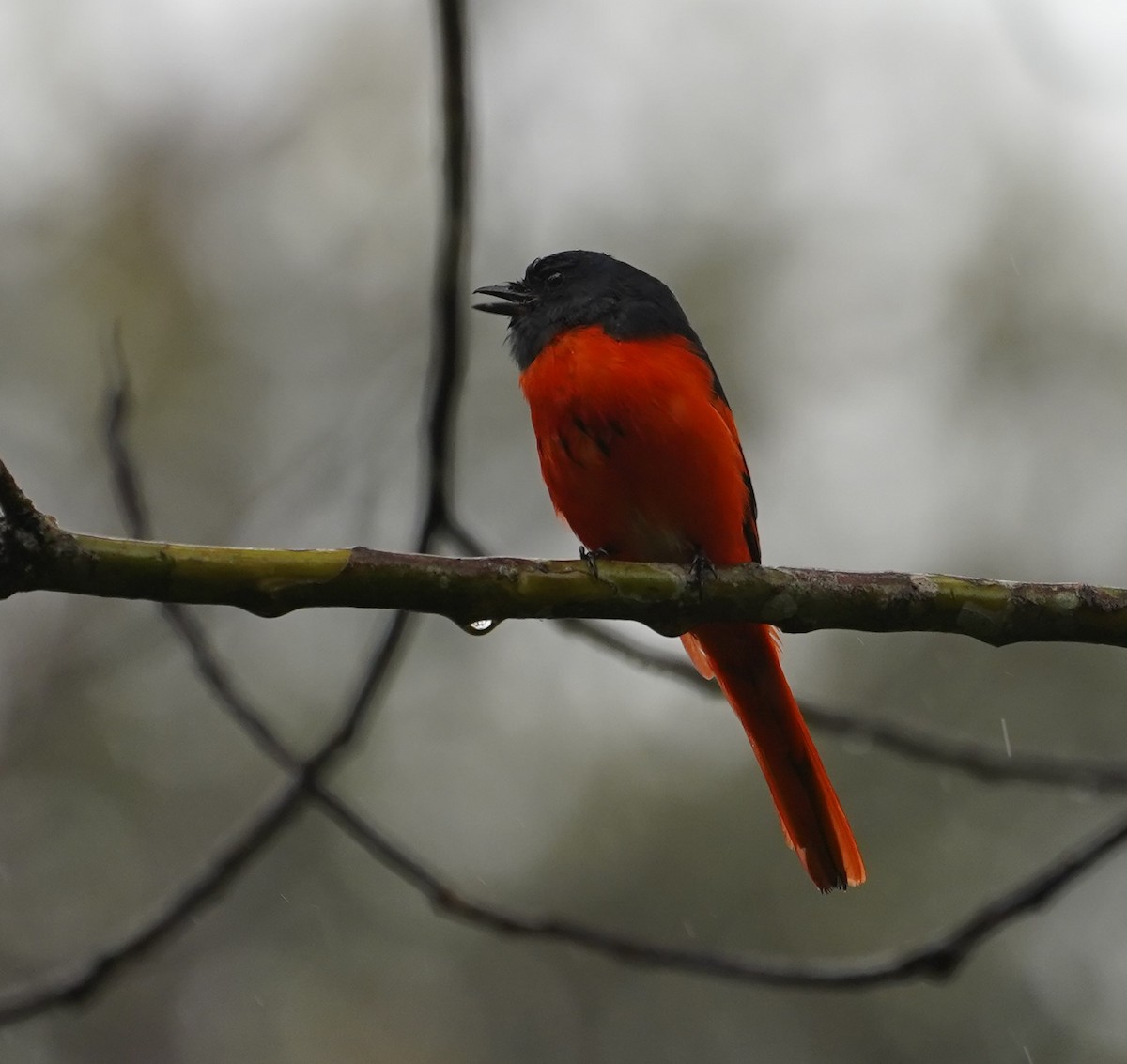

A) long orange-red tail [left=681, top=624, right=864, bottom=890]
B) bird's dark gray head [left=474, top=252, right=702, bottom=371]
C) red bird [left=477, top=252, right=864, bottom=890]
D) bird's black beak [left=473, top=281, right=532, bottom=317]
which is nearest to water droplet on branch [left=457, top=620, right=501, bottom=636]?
red bird [left=477, top=252, right=864, bottom=890]

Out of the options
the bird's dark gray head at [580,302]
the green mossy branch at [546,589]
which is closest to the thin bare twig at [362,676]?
the green mossy branch at [546,589]

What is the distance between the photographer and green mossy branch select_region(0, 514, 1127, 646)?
2359 millimetres

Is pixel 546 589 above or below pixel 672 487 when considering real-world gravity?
above

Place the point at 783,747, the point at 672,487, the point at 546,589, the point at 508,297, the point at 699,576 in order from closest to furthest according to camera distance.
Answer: the point at 546,589 → the point at 699,576 → the point at 672,487 → the point at 783,747 → the point at 508,297

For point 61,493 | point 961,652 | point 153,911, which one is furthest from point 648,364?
point 961,652

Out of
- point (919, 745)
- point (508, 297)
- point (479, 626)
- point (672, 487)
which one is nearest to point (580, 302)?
point (508, 297)

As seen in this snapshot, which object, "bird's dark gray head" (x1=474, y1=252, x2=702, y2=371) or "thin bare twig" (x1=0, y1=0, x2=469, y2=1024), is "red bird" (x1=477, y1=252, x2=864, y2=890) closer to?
"bird's dark gray head" (x1=474, y1=252, x2=702, y2=371)

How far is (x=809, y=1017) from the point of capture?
9.38 m

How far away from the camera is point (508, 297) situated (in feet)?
18.0

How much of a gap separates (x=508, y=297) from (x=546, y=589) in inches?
117

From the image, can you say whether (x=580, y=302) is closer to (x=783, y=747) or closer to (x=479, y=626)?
(x=783, y=747)

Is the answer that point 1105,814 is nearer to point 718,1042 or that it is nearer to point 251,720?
point 718,1042

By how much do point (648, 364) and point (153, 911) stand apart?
2326 millimetres

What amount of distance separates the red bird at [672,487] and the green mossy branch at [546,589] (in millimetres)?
1441
